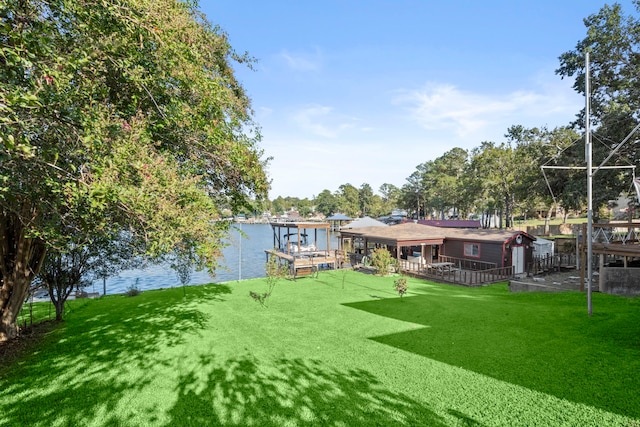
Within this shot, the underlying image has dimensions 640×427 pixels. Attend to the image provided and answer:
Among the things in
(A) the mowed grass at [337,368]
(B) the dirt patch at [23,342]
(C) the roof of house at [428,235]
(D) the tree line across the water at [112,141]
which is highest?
(D) the tree line across the water at [112,141]

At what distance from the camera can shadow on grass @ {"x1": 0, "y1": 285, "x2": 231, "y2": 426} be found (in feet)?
A: 15.6

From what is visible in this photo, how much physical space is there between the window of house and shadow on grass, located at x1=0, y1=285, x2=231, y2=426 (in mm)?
17773

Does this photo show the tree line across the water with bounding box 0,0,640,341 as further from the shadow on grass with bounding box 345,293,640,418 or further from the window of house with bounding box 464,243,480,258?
the window of house with bounding box 464,243,480,258

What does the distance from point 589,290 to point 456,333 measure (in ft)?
13.1

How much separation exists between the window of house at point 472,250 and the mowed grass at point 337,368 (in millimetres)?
10101

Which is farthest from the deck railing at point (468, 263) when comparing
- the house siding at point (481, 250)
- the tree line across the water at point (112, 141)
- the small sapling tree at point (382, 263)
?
the tree line across the water at point (112, 141)

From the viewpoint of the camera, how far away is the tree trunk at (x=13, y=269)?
7445mm

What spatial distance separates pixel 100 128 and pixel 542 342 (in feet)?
31.6

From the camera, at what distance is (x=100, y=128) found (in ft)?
15.7

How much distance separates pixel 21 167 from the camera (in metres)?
4.50

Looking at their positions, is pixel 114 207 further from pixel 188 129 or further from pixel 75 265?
pixel 75 265

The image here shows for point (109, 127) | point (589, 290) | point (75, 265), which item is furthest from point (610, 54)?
point (75, 265)

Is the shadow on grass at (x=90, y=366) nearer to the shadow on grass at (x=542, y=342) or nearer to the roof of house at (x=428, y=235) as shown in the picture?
the shadow on grass at (x=542, y=342)

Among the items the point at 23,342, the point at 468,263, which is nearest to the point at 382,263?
the point at 468,263
